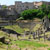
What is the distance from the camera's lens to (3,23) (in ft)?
135

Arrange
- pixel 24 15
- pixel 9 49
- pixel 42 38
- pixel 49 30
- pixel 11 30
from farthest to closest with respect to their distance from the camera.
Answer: pixel 24 15, pixel 11 30, pixel 49 30, pixel 42 38, pixel 9 49

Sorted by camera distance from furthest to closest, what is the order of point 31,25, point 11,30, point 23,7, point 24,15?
point 23,7
point 24,15
point 31,25
point 11,30

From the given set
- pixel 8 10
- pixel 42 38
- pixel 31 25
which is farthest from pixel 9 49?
pixel 8 10

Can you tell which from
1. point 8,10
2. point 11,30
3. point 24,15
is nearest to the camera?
point 11,30

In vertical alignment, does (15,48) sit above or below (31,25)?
above

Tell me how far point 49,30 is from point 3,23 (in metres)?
12.7

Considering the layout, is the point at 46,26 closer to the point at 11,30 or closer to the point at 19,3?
the point at 11,30

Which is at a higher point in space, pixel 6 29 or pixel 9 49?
pixel 9 49

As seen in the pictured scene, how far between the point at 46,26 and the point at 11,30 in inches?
264

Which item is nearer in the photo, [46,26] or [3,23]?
[46,26]

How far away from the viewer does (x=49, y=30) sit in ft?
106

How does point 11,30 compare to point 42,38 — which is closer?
point 42,38

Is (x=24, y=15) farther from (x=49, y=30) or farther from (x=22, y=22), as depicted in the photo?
(x=49, y=30)

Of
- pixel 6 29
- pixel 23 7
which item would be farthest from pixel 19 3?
pixel 6 29
